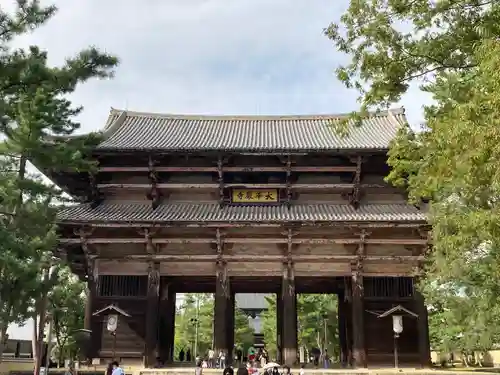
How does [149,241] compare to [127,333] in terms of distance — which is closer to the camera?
[127,333]

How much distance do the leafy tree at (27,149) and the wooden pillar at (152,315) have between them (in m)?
7.57

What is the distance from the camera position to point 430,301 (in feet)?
66.7

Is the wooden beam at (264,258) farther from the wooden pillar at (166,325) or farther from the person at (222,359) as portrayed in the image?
the person at (222,359)

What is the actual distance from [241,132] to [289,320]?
12437mm

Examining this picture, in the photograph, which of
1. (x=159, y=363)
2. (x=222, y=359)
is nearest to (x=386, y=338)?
(x=222, y=359)

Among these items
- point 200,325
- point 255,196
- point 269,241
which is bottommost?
point 200,325

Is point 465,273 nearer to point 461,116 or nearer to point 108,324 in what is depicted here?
point 461,116

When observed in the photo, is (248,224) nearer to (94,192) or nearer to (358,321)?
(358,321)

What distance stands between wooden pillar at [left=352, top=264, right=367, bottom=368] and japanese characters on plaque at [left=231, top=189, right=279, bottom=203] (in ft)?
16.8

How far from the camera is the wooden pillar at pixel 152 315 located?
2167 centimetres

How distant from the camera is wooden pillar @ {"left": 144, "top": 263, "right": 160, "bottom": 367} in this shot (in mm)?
21672

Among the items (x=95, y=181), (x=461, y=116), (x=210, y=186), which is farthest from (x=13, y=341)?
(x=461, y=116)

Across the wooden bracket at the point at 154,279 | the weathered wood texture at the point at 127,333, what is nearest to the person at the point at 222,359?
the weathered wood texture at the point at 127,333

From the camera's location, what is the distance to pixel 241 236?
23.2 metres
